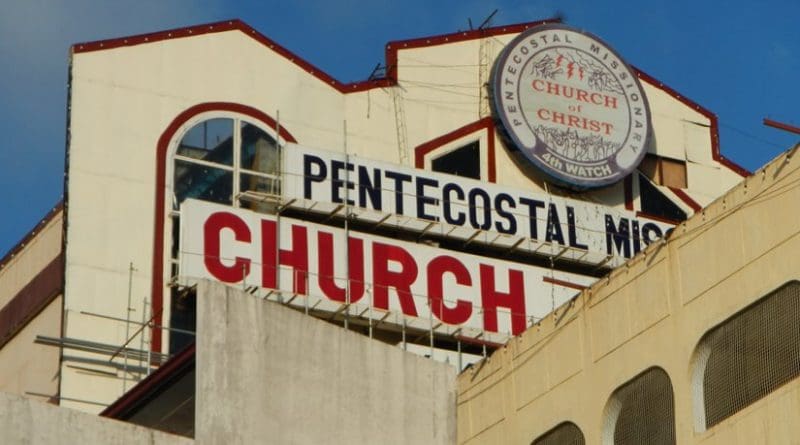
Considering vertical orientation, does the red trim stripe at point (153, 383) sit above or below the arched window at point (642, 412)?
above

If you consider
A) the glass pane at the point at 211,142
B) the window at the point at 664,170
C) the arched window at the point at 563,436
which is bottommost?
the arched window at the point at 563,436

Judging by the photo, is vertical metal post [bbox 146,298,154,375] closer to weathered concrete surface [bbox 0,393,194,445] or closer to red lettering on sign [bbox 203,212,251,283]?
red lettering on sign [bbox 203,212,251,283]

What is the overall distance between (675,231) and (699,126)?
29.6 metres

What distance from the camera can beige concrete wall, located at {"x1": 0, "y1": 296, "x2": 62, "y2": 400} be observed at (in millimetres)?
58625

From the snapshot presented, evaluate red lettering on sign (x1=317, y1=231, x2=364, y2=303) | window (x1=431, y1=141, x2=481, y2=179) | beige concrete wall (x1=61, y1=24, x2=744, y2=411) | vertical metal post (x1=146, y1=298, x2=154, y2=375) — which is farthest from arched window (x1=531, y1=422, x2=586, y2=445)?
window (x1=431, y1=141, x2=481, y2=179)

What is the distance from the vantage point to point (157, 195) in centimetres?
5997

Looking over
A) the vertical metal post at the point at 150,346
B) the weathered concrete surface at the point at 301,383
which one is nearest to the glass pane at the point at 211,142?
the vertical metal post at the point at 150,346

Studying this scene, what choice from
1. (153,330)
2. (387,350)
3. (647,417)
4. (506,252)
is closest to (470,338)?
(506,252)

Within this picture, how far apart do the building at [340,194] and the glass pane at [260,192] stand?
0.06 metres

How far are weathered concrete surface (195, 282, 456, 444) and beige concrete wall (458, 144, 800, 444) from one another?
110 centimetres

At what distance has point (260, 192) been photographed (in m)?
61.0

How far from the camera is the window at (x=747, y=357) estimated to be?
1476 inches

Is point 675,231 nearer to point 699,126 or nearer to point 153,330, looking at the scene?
point 153,330

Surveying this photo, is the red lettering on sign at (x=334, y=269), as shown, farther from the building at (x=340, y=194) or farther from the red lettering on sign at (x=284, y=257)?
the red lettering on sign at (x=284, y=257)
